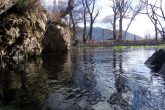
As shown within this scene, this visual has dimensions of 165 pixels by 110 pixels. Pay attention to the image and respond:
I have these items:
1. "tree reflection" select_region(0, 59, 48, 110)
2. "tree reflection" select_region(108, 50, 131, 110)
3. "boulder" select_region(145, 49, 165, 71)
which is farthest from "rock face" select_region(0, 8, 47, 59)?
"tree reflection" select_region(108, 50, 131, 110)

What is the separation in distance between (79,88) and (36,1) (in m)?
17.3

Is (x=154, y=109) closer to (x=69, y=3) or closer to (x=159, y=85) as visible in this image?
(x=159, y=85)

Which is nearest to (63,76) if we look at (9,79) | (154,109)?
(9,79)

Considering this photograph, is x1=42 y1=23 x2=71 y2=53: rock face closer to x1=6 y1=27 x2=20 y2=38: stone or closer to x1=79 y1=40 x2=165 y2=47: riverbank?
x1=6 y1=27 x2=20 y2=38: stone

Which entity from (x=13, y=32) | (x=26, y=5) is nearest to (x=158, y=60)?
(x=13, y=32)

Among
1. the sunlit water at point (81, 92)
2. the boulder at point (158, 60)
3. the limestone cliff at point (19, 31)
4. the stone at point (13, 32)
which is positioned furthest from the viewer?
the stone at point (13, 32)

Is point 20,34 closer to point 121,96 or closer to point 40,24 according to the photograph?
point 40,24

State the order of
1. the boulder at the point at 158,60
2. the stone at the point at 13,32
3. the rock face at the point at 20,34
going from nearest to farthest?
the boulder at the point at 158,60 → the rock face at the point at 20,34 → the stone at the point at 13,32

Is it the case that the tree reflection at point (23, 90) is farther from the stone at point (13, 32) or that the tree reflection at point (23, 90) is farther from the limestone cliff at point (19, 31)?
the stone at point (13, 32)

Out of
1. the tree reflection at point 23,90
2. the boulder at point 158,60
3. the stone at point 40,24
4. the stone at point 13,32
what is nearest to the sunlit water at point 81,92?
the tree reflection at point 23,90

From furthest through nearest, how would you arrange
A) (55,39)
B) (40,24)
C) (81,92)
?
(55,39) → (40,24) → (81,92)

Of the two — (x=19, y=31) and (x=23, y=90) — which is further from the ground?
(x=19, y=31)

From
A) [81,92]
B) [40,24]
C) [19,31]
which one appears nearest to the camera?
[81,92]

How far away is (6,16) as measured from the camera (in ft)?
84.5
